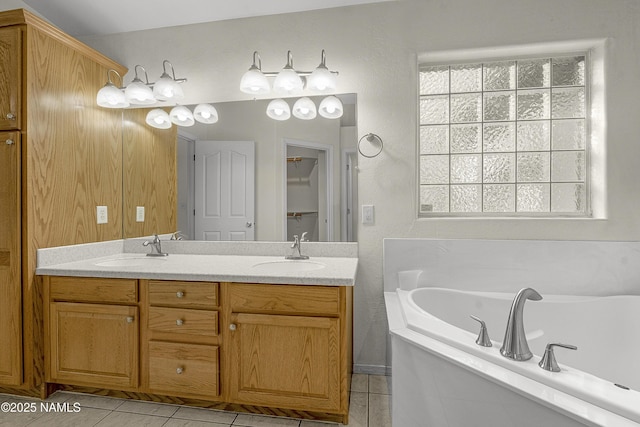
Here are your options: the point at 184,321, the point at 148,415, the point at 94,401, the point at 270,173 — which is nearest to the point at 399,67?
the point at 270,173

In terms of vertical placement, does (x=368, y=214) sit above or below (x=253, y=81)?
below

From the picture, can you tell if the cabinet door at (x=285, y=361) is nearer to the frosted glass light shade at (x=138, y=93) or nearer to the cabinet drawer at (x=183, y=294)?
the cabinet drawer at (x=183, y=294)

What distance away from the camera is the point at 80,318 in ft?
5.92

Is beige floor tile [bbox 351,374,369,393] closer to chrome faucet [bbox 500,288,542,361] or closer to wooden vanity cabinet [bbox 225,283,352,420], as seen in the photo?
wooden vanity cabinet [bbox 225,283,352,420]

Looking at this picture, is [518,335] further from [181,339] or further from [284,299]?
[181,339]

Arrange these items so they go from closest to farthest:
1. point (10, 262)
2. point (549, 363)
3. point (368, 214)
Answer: point (549, 363)
point (10, 262)
point (368, 214)

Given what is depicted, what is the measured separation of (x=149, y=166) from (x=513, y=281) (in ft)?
8.23

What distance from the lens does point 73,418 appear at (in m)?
1.70

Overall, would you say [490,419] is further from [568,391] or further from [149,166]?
[149,166]

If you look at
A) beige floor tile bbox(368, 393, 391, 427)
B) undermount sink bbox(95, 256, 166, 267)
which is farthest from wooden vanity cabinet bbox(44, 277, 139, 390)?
beige floor tile bbox(368, 393, 391, 427)

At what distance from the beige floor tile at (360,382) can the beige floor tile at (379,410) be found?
74 mm

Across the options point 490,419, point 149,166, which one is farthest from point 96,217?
point 490,419

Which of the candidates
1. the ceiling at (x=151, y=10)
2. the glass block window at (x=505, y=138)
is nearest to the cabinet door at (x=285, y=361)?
the glass block window at (x=505, y=138)

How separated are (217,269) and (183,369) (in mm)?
519
